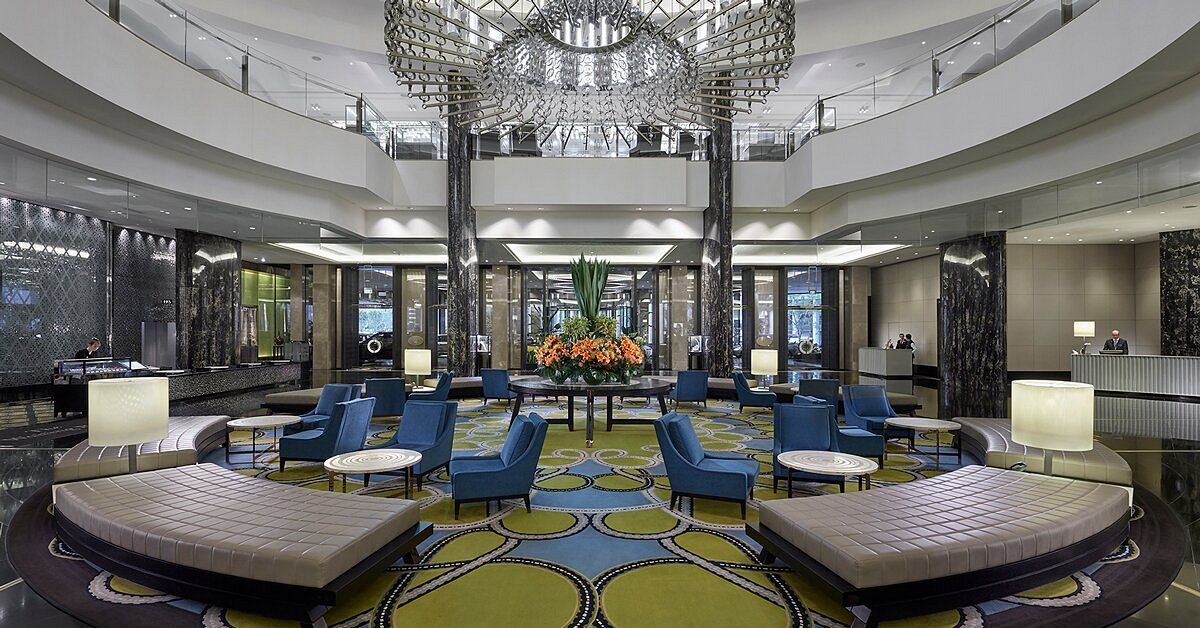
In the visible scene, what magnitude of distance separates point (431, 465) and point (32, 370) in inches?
453

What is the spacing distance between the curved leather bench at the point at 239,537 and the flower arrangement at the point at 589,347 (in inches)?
169

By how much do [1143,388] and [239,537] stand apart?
16.1 m

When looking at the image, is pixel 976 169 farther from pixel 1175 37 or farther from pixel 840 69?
pixel 840 69

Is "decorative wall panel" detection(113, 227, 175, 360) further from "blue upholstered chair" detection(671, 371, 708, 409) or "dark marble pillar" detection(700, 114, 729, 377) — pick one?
"dark marble pillar" detection(700, 114, 729, 377)

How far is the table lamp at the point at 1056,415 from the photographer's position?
147 inches

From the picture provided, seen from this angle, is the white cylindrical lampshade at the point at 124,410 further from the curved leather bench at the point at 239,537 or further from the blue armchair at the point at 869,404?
the blue armchair at the point at 869,404

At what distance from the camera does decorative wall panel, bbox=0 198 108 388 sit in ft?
36.8

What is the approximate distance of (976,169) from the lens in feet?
32.8

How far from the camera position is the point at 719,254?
1308cm

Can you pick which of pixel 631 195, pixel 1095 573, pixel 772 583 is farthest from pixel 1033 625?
pixel 631 195

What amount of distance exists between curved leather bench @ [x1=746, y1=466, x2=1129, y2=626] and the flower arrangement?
4221mm

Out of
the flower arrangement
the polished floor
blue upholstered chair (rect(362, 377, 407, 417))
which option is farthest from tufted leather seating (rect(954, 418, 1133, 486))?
blue upholstered chair (rect(362, 377, 407, 417))

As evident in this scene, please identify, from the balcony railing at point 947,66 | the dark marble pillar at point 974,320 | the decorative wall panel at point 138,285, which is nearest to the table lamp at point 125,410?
the balcony railing at point 947,66

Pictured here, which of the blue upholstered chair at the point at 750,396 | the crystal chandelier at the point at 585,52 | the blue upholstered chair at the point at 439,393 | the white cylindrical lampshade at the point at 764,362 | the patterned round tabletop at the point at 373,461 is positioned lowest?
the blue upholstered chair at the point at 750,396
